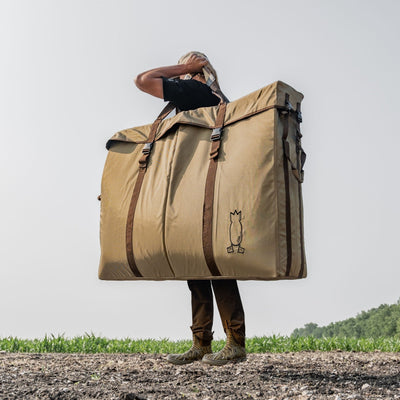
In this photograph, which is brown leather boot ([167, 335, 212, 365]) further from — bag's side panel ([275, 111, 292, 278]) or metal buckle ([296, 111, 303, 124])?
metal buckle ([296, 111, 303, 124])

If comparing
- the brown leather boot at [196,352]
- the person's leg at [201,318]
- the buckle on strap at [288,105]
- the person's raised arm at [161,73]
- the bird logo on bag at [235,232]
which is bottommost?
the brown leather boot at [196,352]

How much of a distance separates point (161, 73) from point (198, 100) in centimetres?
35

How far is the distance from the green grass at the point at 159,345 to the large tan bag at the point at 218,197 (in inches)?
101

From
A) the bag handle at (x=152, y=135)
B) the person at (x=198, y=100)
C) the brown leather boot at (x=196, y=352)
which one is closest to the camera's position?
the person at (x=198, y=100)

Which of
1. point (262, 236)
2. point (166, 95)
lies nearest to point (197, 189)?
point (262, 236)

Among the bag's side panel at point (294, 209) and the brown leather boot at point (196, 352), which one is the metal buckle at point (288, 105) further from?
the brown leather boot at point (196, 352)

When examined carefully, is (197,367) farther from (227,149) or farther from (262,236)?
→ (227,149)

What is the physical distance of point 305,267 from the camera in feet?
11.3

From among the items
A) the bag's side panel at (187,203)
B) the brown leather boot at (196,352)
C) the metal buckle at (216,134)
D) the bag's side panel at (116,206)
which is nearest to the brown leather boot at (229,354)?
the brown leather boot at (196,352)

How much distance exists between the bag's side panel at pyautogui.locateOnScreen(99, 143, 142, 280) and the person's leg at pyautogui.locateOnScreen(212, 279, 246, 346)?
2.29 ft

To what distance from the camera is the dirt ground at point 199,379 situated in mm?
3115

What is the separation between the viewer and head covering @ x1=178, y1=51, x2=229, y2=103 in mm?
3775

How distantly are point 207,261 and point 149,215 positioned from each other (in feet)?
1.94

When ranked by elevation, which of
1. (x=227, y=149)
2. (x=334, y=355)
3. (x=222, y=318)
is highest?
(x=227, y=149)
